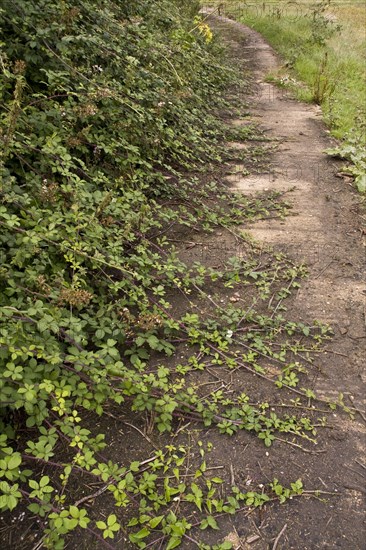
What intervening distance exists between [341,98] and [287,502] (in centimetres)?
775

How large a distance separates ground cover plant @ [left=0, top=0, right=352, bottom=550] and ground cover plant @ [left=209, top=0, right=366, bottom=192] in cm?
244

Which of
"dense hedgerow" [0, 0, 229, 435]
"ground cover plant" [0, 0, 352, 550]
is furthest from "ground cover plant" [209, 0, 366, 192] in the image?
"ground cover plant" [0, 0, 352, 550]

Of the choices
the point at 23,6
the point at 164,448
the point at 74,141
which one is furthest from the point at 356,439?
the point at 23,6

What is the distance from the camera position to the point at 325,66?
9.59m

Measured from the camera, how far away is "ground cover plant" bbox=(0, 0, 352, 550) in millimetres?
2027

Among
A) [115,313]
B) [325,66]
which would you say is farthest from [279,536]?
[325,66]

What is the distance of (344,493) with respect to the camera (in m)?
2.20

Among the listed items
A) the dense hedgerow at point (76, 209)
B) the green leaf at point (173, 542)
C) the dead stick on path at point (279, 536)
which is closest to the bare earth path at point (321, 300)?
the dead stick on path at point (279, 536)

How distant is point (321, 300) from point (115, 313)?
161 cm

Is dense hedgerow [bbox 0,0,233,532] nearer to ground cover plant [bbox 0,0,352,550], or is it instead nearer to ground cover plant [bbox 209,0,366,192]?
ground cover plant [bbox 0,0,352,550]

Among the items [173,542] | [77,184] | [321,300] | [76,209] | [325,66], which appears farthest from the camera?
[325,66]

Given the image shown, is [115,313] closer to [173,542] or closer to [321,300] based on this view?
[173,542]

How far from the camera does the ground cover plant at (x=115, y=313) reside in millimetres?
2027

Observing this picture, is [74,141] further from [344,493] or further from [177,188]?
[344,493]
